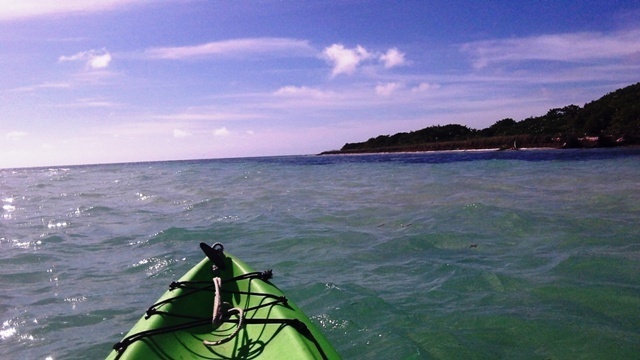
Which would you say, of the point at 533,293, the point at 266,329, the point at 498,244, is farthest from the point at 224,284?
the point at 498,244

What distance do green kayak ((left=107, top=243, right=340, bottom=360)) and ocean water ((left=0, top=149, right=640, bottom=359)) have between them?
115 centimetres

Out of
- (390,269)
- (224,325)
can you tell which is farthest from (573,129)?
(224,325)

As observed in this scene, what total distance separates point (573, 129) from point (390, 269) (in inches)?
2051

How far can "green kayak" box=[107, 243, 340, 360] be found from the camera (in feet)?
11.2

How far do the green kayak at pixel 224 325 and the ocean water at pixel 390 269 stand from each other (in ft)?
3.77

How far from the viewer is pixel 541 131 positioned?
5700cm

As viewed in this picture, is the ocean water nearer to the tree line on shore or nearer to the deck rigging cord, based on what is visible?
the deck rigging cord

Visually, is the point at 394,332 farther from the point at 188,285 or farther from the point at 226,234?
the point at 226,234

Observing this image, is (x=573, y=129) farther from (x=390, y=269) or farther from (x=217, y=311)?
(x=217, y=311)

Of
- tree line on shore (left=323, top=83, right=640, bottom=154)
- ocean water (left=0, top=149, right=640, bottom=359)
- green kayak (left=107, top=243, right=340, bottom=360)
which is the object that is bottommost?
ocean water (left=0, top=149, right=640, bottom=359)

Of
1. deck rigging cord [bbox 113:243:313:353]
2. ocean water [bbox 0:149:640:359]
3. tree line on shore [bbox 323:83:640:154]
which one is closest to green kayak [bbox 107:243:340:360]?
deck rigging cord [bbox 113:243:313:353]

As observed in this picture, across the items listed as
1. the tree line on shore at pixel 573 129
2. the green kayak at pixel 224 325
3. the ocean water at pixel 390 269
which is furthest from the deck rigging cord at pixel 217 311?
the tree line on shore at pixel 573 129

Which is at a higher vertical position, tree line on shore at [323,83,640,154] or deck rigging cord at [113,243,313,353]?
tree line on shore at [323,83,640,154]

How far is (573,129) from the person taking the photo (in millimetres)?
50500
